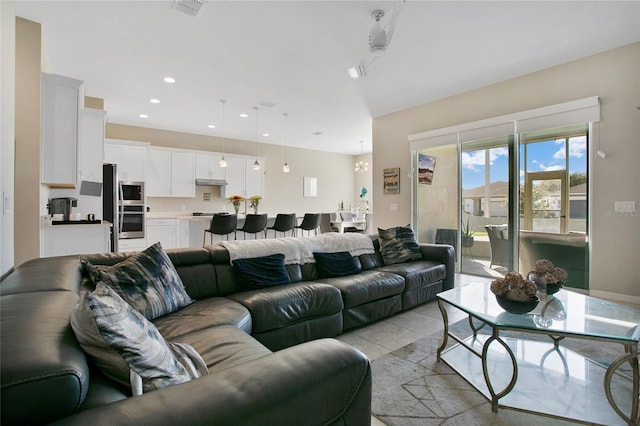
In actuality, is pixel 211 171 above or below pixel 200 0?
below

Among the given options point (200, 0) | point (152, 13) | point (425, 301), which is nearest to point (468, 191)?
point (425, 301)

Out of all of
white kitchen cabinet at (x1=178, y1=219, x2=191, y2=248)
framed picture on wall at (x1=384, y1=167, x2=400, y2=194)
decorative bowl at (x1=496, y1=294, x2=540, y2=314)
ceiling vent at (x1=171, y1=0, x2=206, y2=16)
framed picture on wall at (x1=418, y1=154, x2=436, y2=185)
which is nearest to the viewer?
decorative bowl at (x1=496, y1=294, x2=540, y2=314)

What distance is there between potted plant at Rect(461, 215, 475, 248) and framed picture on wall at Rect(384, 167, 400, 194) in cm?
131

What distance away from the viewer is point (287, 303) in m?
2.35

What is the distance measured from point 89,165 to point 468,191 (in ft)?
17.9

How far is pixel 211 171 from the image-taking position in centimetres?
761

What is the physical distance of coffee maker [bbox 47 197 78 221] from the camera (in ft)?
13.3

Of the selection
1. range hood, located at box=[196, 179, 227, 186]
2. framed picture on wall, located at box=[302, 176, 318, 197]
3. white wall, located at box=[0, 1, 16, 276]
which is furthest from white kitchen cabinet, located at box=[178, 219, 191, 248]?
white wall, located at box=[0, 1, 16, 276]

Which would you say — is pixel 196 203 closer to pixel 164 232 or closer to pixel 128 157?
pixel 164 232

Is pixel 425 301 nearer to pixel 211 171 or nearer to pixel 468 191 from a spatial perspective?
pixel 468 191

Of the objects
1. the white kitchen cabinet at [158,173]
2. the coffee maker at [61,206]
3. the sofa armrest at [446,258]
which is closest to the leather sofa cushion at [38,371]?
the sofa armrest at [446,258]

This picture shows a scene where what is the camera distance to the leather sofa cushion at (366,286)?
2.76 metres

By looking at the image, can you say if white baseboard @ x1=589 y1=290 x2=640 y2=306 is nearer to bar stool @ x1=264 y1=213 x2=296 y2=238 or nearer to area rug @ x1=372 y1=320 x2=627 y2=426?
area rug @ x1=372 y1=320 x2=627 y2=426

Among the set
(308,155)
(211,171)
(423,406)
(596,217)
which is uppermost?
→ (308,155)
